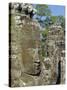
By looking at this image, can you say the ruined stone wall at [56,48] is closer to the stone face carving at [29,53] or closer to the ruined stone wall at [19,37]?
the stone face carving at [29,53]

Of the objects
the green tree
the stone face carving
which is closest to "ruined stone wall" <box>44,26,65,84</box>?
the stone face carving

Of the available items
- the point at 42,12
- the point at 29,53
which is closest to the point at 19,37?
the point at 29,53

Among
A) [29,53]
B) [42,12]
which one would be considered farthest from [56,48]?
[42,12]

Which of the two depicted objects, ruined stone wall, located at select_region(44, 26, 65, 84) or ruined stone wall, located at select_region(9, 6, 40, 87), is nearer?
ruined stone wall, located at select_region(9, 6, 40, 87)

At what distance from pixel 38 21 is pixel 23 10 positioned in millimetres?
198

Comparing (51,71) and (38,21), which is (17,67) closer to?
(51,71)

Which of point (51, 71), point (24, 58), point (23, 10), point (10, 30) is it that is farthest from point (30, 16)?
point (51, 71)

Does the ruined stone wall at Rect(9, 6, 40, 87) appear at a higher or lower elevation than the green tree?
lower

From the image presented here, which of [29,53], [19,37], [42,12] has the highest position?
[42,12]

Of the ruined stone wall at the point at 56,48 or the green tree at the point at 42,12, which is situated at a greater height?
the green tree at the point at 42,12

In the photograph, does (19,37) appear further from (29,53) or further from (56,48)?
(56,48)

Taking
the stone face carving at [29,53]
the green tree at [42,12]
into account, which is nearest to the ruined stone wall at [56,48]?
the stone face carving at [29,53]

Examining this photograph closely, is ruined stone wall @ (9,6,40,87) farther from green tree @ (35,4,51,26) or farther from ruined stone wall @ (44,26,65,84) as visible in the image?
ruined stone wall @ (44,26,65,84)

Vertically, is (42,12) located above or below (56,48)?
above
